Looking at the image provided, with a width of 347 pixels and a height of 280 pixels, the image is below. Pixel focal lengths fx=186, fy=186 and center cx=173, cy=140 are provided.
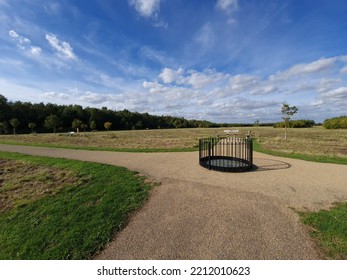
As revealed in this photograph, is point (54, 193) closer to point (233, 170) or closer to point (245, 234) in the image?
point (245, 234)

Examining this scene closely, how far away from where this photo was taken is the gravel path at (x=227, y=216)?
3162 millimetres

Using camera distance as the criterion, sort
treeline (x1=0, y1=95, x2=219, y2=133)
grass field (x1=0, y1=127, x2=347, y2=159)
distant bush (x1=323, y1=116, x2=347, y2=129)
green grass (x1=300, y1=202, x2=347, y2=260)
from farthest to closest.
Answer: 1. distant bush (x1=323, y1=116, x2=347, y2=129)
2. treeline (x1=0, y1=95, x2=219, y2=133)
3. grass field (x1=0, y1=127, x2=347, y2=159)
4. green grass (x1=300, y1=202, x2=347, y2=260)

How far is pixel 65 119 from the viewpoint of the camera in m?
72.2

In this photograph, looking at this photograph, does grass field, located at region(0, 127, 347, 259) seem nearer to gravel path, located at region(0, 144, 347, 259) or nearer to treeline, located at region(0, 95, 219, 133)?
gravel path, located at region(0, 144, 347, 259)

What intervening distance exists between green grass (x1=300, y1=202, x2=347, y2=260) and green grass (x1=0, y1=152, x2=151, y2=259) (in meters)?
3.79

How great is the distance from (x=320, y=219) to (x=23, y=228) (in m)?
6.51

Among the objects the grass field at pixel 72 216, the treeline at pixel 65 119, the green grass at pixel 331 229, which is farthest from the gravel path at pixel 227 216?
the treeline at pixel 65 119

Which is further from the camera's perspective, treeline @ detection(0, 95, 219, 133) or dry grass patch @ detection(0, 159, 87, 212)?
treeline @ detection(0, 95, 219, 133)

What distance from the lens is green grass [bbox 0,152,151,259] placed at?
3.27 metres

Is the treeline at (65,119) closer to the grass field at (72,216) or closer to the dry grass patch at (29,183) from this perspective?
the dry grass patch at (29,183)

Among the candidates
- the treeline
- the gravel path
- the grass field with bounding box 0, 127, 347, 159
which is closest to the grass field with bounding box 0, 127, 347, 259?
the gravel path

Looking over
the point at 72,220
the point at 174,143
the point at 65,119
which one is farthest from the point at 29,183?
the point at 65,119

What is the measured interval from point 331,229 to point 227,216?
78.0 inches
